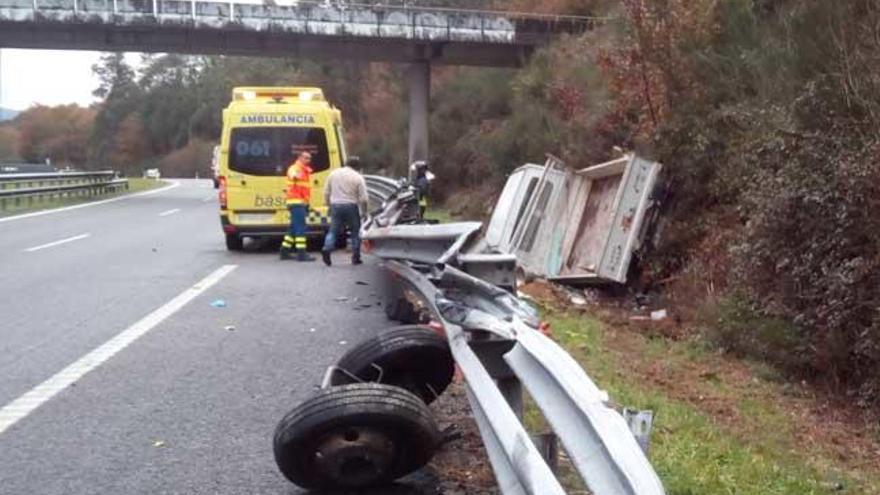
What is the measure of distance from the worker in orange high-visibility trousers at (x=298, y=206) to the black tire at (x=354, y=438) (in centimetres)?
1067

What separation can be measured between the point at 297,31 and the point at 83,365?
29.4 meters

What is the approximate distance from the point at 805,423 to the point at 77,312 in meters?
6.77

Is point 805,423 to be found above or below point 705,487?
below

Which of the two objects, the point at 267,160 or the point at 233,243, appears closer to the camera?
the point at 267,160

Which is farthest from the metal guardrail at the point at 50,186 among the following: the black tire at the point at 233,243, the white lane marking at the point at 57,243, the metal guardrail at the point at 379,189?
the black tire at the point at 233,243

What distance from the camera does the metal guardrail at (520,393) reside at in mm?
2691

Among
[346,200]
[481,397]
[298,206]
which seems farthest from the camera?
[298,206]

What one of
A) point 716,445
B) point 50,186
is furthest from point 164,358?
point 50,186

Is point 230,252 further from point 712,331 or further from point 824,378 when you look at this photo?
point 824,378

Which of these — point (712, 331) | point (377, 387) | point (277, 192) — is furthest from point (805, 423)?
point (277, 192)

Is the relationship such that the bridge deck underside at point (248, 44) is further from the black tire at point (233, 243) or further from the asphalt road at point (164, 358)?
the asphalt road at point (164, 358)

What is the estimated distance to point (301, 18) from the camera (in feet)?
115

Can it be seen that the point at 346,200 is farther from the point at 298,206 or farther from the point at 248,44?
the point at 248,44

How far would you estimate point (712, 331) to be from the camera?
9.14m
